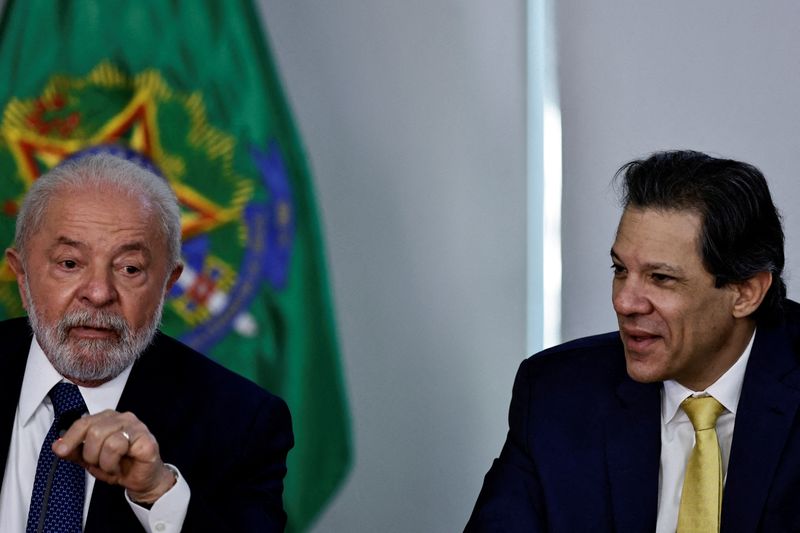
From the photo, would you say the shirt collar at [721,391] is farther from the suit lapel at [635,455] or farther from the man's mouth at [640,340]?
the man's mouth at [640,340]

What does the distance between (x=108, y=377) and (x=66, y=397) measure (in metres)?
0.09

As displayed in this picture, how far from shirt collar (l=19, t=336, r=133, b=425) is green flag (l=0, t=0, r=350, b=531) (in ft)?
2.50

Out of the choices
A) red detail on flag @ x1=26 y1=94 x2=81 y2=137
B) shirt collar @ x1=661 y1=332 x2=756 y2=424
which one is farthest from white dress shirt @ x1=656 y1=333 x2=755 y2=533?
red detail on flag @ x1=26 y1=94 x2=81 y2=137

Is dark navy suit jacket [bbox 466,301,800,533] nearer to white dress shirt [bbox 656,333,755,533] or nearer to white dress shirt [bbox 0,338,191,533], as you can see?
white dress shirt [bbox 656,333,755,533]

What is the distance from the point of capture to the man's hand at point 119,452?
1740 millimetres

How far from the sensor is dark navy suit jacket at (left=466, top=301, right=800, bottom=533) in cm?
215

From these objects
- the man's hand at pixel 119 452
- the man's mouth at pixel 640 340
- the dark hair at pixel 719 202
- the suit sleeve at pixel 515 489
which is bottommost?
the suit sleeve at pixel 515 489

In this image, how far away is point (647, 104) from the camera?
328 cm

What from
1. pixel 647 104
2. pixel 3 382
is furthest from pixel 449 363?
pixel 3 382

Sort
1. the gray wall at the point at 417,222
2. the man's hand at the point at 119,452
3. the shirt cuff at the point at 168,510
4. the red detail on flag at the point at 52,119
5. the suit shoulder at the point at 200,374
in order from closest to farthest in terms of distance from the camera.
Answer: the man's hand at the point at 119,452, the shirt cuff at the point at 168,510, the suit shoulder at the point at 200,374, the red detail on flag at the point at 52,119, the gray wall at the point at 417,222

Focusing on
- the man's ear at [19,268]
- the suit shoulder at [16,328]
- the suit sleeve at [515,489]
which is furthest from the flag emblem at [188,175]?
the suit sleeve at [515,489]

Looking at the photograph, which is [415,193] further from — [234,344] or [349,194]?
[234,344]

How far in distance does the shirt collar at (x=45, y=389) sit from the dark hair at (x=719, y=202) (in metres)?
1.08

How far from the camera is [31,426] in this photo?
2205 millimetres
